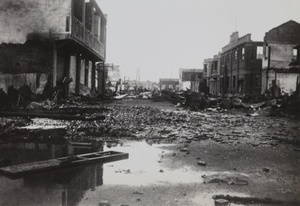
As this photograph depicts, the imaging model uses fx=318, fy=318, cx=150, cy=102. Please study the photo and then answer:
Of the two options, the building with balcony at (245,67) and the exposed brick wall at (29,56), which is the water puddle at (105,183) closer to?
the exposed brick wall at (29,56)

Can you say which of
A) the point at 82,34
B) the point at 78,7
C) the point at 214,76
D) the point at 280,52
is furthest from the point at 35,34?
the point at 214,76

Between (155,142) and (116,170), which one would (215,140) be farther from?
(116,170)

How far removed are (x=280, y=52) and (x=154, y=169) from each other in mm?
29471

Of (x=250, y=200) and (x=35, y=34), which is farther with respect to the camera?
(x=35, y=34)

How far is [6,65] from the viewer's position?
1641cm

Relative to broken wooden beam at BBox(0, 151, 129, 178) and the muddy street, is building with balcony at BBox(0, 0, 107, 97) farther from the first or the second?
broken wooden beam at BBox(0, 151, 129, 178)

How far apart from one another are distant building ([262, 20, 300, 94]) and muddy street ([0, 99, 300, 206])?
23.7 meters

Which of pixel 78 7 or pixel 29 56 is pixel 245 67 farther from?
pixel 29 56

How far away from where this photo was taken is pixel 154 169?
4.71m

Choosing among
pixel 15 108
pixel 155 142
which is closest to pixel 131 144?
pixel 155 142

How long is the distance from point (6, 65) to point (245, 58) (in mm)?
24633

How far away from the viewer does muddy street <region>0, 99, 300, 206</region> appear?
3410 millimetres

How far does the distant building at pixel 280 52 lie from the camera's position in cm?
3039

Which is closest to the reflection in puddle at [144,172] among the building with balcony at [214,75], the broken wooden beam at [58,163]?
the broken wooden beam at [58,163]
